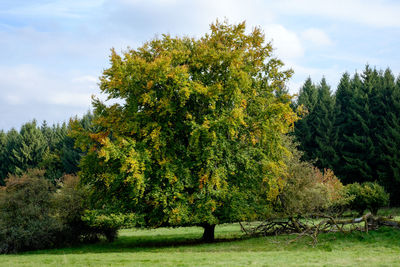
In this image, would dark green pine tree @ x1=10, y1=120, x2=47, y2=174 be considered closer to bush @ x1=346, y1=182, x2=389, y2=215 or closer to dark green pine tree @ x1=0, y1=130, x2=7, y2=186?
dark green pine tree @ x1=0, y1=130, x2=7, y2=186

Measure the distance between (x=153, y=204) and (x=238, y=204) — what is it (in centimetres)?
481

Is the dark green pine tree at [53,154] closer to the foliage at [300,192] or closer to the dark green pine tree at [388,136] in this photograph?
the foliage at [300,192]

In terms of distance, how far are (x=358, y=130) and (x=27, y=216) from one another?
43934 mm

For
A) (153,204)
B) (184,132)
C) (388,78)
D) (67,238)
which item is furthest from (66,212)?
(388,78)

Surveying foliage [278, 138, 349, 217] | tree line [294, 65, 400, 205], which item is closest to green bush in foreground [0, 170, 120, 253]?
foliage [278, 138, 349, 217]

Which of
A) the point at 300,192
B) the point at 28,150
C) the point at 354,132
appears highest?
the point at 28,150

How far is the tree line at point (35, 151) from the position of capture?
6544cm

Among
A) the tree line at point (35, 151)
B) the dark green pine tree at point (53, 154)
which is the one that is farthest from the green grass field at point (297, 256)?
the tree line at point (35, 151)

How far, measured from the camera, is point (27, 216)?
78.2 feet

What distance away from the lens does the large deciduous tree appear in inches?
797

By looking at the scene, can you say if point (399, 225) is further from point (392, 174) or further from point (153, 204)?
point (392, 174)

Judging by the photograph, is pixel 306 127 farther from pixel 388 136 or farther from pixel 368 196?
pixel 368 196

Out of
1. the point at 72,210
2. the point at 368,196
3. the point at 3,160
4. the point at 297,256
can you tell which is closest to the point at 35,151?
the point at 3,160

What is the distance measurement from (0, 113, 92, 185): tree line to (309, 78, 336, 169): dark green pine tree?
36412 mm
